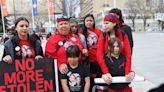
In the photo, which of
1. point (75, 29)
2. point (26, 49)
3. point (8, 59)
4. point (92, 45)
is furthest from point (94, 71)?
point (8, 59)

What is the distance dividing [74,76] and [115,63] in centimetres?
50

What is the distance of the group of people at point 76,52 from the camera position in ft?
12.4

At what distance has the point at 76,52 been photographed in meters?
3.75

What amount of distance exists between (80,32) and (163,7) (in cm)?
7684

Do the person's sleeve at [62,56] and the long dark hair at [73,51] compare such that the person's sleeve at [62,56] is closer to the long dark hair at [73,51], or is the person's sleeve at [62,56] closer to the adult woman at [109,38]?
the long dark hair at [73,51]

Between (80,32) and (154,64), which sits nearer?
(80,32)

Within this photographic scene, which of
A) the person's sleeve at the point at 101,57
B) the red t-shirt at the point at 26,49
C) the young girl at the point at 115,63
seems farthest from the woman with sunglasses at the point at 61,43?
the young girl at the point at 115,63

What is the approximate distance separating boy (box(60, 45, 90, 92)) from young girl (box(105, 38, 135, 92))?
1.04 ft

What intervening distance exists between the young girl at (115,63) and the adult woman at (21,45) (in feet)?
2.78

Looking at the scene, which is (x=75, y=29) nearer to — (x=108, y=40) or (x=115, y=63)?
(x=108, y=40)

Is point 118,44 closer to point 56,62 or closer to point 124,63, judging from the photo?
point 124,63

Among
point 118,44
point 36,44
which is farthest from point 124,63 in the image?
point 36,44

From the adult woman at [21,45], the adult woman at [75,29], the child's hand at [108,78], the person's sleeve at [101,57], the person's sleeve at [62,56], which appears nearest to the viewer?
the child's hand at [108,78]

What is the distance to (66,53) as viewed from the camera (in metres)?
3.86
